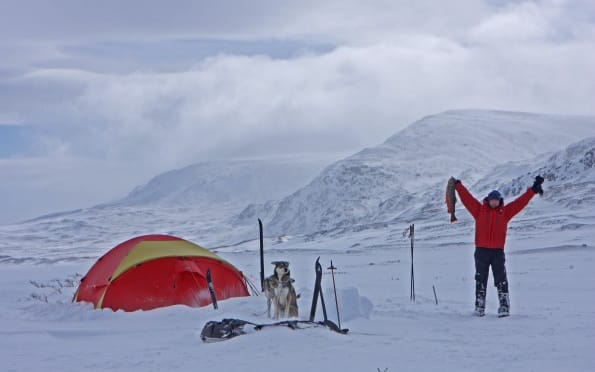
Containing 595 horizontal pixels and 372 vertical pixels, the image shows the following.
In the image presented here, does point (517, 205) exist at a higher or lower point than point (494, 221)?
higher

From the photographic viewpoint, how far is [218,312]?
11.7 meters

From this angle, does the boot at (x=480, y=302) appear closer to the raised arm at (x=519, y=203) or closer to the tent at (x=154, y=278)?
the raised arm at (x=519, y=203)

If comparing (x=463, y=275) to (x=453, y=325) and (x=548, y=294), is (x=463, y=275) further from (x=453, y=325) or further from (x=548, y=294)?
(x=453, y=325)

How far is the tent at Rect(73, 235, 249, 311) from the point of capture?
13547 millimetres

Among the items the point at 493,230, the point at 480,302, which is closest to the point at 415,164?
the point at 493,230

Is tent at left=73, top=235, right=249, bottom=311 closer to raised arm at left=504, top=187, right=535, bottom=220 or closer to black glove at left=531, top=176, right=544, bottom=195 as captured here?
raised arm at left=504, top=187, right=535, bottom=220

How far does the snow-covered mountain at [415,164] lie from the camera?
128500mm

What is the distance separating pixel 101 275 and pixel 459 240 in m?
32.6

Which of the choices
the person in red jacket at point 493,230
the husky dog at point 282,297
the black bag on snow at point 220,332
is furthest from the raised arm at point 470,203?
the black bag on snow at point 220,332

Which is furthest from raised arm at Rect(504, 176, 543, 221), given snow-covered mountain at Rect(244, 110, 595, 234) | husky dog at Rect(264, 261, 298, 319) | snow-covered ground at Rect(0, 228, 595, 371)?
snow-covered mountain at Rect(244, 110, 595, 234)

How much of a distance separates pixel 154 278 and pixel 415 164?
447ft

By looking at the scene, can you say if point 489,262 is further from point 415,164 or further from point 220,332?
point 415,164

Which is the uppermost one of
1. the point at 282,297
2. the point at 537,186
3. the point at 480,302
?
the point at 537,186

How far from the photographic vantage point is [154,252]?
1408cm
